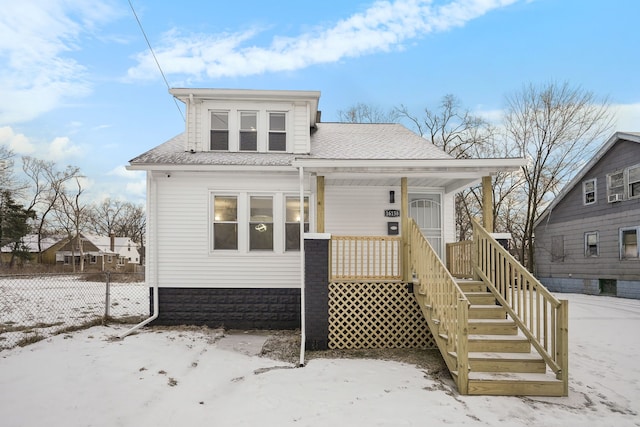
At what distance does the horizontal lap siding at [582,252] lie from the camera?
1545cm

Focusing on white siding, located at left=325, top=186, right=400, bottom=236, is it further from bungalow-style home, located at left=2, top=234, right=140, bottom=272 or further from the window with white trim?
bungalow-style home, located at left=2, top=234, right=140, bottom=272

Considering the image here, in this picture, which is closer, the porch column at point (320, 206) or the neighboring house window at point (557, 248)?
the porch column at point (320, 206)

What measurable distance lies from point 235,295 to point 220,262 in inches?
31.4

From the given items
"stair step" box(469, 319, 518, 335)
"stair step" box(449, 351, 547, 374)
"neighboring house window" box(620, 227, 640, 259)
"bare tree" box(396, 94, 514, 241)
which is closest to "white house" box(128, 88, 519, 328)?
"stair step" box(469, 319, 518, 335)

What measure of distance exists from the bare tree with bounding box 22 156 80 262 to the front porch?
35317 mm

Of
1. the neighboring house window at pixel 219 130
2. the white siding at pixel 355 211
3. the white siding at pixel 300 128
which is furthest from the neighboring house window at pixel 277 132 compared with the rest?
the white siding at pixel 355 211

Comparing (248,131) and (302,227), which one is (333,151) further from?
(302,227)

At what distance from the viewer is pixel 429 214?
9.14 metres

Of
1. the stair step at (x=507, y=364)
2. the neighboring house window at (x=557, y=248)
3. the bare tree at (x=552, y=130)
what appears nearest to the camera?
the stair step at (x=507, y=364)

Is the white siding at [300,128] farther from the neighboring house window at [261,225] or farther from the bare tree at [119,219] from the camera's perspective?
→ the bare tree at [119,219]

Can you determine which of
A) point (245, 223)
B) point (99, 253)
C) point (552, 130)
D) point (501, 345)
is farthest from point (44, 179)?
point (501, 345)

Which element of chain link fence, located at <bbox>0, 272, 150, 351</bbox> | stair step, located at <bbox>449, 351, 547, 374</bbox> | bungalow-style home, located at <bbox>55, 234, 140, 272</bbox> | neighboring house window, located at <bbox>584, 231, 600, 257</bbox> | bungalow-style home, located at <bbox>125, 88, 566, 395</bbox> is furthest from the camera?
bungalow-style home, located at <bbox>55, 234, 140, 272</bbox>

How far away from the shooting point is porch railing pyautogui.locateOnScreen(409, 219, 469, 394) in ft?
16.3

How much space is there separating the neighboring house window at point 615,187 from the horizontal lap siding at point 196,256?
13.9 m
